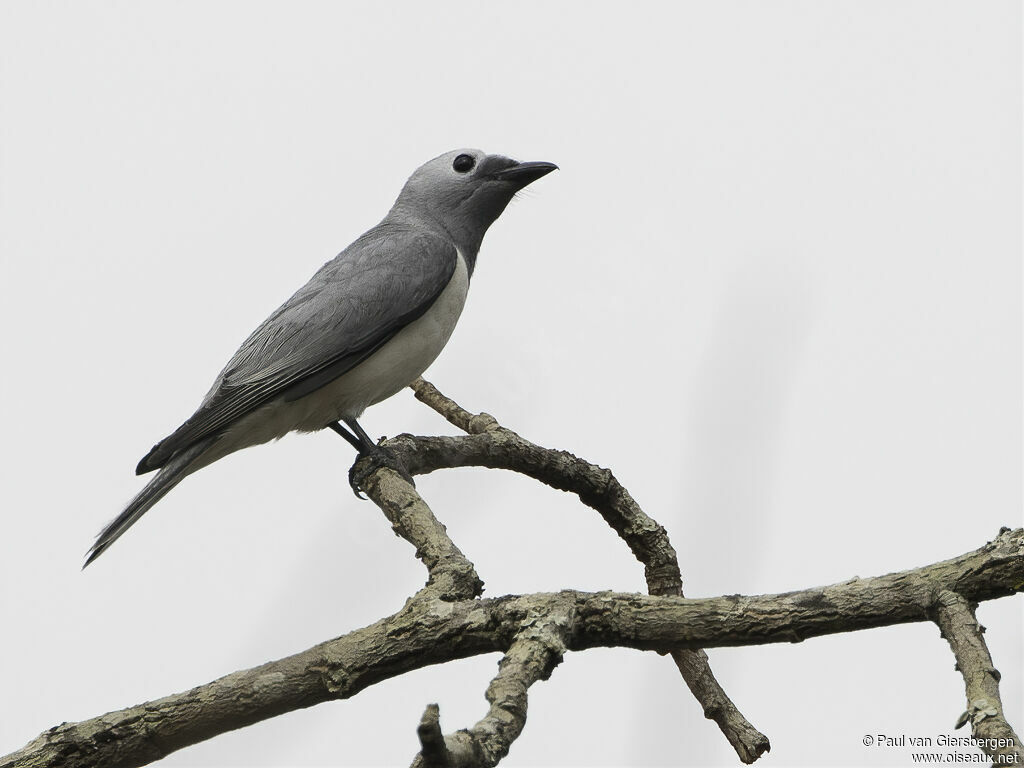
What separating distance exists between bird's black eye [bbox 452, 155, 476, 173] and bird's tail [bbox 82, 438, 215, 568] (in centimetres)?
251

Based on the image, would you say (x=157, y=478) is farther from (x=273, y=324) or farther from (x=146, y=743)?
(x=146, y=743)

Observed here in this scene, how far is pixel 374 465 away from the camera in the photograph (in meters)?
5.13

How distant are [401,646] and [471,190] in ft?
13.5

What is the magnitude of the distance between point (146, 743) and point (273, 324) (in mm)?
3002

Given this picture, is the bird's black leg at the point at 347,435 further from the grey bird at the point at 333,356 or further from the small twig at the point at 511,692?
the small twig at the point at 511,692

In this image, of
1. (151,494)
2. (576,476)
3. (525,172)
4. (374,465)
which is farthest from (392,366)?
(525,172)

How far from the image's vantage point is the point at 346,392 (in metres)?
5.58

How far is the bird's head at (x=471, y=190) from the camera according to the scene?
6.62 metres

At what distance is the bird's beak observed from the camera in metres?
6.59

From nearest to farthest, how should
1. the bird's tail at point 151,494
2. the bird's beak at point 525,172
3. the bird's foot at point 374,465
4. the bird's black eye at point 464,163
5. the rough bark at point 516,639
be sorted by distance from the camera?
1. the rough bark at point 516,639
2. the bird's tail at point 151,494
3. the bird's foot at point 374,465
4. the bird's beak at point 525,172
5. the bird's black eye at point 464,163

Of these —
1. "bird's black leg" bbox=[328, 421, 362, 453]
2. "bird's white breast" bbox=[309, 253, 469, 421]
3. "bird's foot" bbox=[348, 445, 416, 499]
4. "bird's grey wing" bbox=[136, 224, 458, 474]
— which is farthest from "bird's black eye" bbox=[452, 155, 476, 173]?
"bird's foot" bbox=[348, 445, 416, 499]

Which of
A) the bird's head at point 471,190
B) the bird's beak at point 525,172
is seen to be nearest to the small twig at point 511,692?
the bird's head at point 471,190

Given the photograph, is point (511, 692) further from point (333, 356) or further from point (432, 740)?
point (333, 356)

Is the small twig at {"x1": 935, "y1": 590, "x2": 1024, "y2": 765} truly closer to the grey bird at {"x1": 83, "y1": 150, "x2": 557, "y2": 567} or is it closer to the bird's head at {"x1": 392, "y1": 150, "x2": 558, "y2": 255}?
the grey bird at {"x1": 83, "y1": 150, "x2": 557, "y2": 567}
